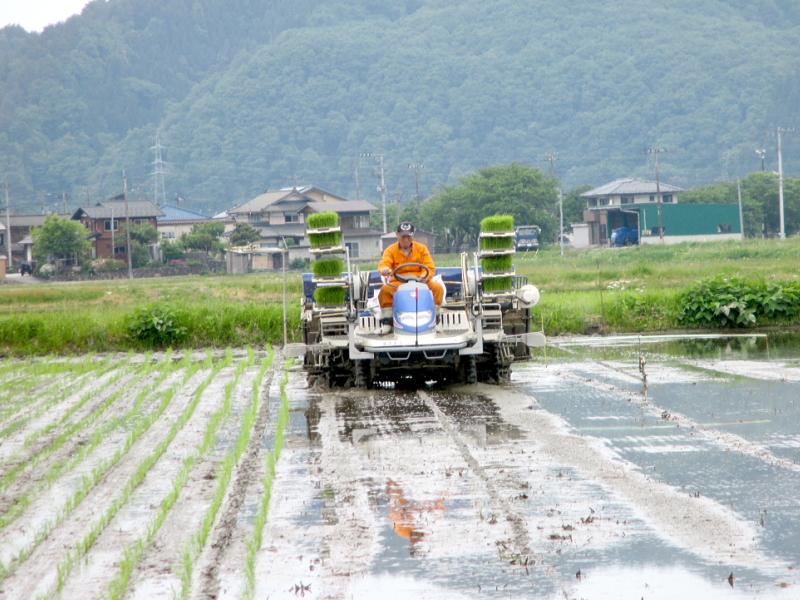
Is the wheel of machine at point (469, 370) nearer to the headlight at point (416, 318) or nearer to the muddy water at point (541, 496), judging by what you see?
the muddy water at point (541, 496)

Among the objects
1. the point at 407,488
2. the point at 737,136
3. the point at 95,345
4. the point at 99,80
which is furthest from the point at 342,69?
the point at 407,488

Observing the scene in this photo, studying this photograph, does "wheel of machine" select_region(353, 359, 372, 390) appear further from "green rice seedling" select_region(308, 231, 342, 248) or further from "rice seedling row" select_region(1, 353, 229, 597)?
"rice seedling row" select_region(1, 353, 229, 597)

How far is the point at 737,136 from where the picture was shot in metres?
132

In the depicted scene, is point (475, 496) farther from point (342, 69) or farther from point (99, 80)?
point (99, 80)

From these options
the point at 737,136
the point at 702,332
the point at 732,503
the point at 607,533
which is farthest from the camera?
the point at 737,136

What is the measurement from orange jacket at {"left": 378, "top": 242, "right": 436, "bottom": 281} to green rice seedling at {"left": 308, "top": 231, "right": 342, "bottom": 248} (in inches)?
27.1

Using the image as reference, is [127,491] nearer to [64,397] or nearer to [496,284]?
[64,397]

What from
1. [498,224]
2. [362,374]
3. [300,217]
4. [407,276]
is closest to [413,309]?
[407,276]

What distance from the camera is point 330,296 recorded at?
38.3 feet

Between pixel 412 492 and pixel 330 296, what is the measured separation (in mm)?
5598

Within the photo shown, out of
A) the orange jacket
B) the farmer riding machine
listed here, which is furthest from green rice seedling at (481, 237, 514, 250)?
the orange jacket

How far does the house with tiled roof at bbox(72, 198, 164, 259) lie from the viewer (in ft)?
226

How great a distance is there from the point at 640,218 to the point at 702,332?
53.1 metres

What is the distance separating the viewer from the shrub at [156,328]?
714 inches
